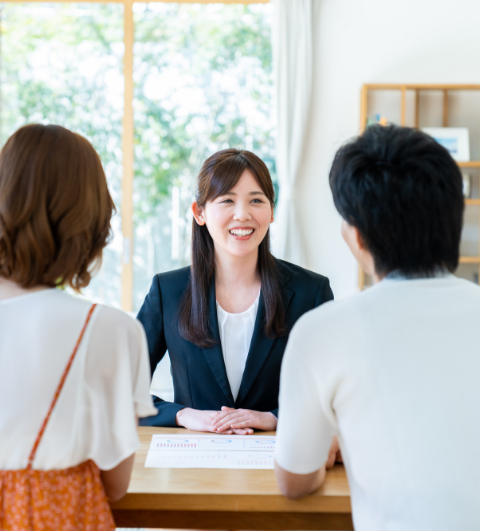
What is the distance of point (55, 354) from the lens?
918 mm

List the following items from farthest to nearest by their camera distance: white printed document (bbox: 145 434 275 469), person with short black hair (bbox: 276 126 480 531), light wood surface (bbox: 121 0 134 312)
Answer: light wood surface (bbox: 121 0 134 312) → white printed document (bbox: 145 434 275 469) → person with short black hair (bbox: 276 126 480 531)

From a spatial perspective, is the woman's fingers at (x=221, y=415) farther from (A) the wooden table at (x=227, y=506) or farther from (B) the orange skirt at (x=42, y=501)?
(B) the orange skirt at (x=42, y=501)

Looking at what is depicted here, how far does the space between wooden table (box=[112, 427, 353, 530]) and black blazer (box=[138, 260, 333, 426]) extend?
0.50 m

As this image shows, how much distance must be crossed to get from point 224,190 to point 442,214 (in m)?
1.03

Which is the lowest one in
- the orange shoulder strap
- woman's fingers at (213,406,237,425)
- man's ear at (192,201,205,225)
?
woman's fingers at (213,406,237,425)

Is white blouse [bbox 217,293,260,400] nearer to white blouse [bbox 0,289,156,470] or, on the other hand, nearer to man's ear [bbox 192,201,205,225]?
man's ear [bbox 192,201,205,225]

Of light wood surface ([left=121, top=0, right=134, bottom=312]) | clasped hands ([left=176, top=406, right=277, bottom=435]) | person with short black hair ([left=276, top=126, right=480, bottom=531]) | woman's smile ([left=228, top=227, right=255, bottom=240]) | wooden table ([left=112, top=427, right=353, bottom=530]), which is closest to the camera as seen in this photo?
person with short black hair ([left=276, top=126, right=480, bottom=531])

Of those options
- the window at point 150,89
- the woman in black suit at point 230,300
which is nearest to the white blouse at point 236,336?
the woman in black suit at point 230,300

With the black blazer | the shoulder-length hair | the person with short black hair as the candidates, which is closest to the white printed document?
the black blazer

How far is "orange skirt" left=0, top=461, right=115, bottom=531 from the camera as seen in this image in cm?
92

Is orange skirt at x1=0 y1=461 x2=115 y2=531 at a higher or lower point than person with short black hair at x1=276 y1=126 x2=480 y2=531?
lower

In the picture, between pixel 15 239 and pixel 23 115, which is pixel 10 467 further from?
pixel 23 115

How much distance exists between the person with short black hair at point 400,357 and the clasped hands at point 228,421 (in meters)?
0.53

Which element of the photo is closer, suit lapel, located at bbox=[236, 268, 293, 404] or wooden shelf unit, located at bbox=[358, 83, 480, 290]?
suit lapel, located at bbox=[236, 268, 293, 404]
